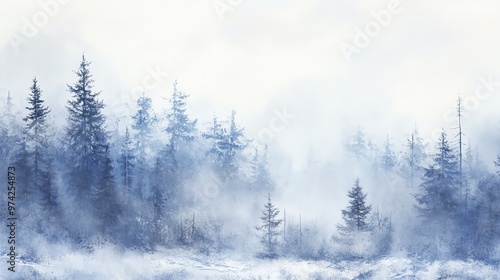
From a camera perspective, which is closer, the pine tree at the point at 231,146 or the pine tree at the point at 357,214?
the pine tree at the point at 357,214

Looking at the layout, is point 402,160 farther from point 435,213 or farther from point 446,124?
point 435,213

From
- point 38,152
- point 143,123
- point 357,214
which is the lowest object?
point 357,214

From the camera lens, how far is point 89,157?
135ft

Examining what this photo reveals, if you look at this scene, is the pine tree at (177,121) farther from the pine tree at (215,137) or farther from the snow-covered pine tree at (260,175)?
the snow-covered pine tree at (260,175)

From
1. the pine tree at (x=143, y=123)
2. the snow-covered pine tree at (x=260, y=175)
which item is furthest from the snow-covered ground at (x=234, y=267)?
the pine tree at (x=143, y=123)

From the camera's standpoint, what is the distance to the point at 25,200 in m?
39.5

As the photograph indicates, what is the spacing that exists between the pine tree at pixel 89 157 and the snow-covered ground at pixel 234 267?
3751 millimetres

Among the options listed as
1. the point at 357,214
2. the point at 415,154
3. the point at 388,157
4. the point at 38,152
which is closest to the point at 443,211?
the point at 357,214

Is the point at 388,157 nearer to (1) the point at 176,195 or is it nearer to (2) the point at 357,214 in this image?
(2) the point at 357,214

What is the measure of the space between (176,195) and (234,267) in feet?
32.6

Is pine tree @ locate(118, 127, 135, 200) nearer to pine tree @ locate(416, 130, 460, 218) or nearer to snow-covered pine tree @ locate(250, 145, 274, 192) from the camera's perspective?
snow-covered pine tree @ locate(250, 145, 274, 192)

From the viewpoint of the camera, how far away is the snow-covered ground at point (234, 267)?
1436 inches

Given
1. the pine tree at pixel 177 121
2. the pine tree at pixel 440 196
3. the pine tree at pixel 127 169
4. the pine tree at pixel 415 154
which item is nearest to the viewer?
the pine tree at pixel 127 169

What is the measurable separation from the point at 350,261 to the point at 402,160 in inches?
1241
